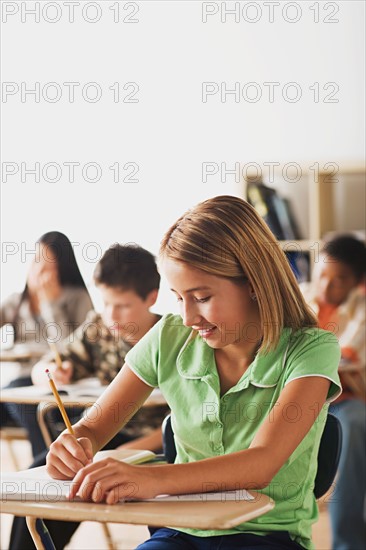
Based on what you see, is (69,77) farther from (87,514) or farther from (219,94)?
(87,514)

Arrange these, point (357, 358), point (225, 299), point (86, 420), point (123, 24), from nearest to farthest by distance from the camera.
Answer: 1. point (225, 299)
2. point (86, 420)
3. point (357, 358)
4. point (123, 24)

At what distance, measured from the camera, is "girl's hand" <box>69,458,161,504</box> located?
127cm

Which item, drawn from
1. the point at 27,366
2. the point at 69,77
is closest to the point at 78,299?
the point at 27,366

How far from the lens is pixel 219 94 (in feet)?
17.0

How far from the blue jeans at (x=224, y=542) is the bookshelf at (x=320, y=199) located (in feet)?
10.9

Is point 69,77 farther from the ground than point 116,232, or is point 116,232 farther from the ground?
point 69,77

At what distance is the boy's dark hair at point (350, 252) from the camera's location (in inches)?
175

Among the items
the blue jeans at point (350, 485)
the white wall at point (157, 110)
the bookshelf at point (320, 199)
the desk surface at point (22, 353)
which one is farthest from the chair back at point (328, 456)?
the white wall at point (157, 110)

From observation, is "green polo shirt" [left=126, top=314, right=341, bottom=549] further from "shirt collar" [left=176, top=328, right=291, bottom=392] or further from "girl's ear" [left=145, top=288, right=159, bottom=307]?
"girl's ear" [left=145, top=288, right=159, bottom=307]

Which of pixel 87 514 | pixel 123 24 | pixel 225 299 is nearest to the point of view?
pixel 87 514

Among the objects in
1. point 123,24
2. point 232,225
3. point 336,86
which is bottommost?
point 232,225

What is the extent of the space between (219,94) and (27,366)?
6.35 feet

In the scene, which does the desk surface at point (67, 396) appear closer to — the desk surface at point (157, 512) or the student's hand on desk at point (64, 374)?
the student's hand on desk at point (64, 374)

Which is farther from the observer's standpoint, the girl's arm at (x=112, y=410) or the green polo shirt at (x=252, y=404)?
the girl's arm at (x=112, y=410)
